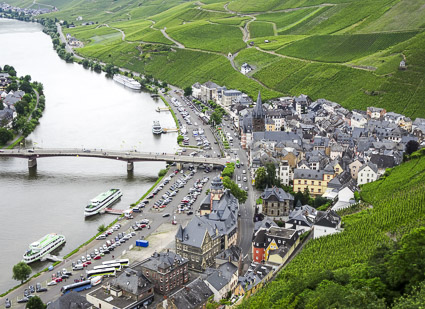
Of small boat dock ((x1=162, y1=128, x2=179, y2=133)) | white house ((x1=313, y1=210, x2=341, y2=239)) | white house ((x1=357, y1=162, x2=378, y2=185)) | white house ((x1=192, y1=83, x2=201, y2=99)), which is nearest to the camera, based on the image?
white house ((x1=313, y1=210, x2=341, y2=239))

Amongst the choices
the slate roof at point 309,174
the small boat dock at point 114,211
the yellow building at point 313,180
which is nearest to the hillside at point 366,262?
the yellow building at point 313,180

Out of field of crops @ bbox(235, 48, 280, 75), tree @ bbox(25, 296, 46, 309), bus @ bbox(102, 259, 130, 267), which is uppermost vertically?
field of crops @ bbox(235, 48, 280, 75)

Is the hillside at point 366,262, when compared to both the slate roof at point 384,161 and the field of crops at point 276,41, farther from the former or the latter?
the field of crops at point 276,41

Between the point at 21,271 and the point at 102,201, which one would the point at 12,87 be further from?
the point at 21,271

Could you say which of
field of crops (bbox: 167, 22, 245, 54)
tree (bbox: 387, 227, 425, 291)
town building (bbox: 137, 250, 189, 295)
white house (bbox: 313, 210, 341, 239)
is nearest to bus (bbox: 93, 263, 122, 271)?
town building (bbox: 137, 250, 189, 295)

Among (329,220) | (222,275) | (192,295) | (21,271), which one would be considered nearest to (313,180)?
(329,220)

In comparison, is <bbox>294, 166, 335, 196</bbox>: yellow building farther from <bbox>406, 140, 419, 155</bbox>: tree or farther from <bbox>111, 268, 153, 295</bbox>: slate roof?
<bbox>111, 268, 153, 295</bbox>: slate roof

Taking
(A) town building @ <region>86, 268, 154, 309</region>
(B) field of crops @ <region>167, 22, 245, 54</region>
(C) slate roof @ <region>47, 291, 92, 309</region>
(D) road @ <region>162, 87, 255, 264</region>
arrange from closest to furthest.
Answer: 1. (C) slate roof @ <region>47, 291, 92, 309</region>
2. (A) town building @ <region>86, 268, 154, 309</region>
3. (D) road @ <region>162, 87, 255, 264</region>
4. (B) field of crops @ <region>167, 22, 245, 54</region>

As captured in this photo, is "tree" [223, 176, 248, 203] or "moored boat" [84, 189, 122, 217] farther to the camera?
"moored boat" [84, 189, 122, 217]
